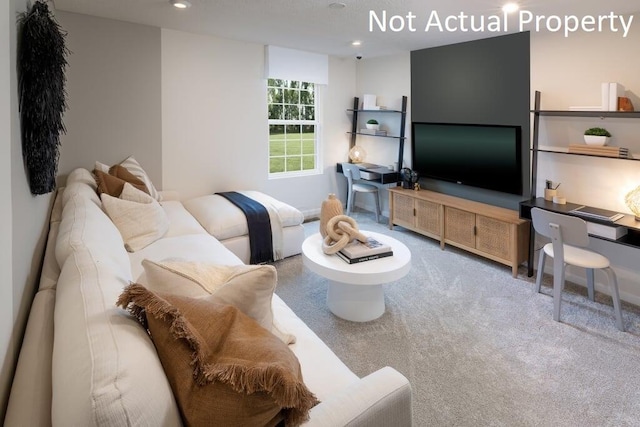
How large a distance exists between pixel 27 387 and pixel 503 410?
2031mm

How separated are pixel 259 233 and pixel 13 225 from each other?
8.32 ft

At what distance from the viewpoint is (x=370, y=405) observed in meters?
1.12

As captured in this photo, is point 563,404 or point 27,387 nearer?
point 27,387

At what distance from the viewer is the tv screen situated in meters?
3.96

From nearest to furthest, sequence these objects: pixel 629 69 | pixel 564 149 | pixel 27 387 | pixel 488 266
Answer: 1. pixel 27 387
2. pixel 629 69
3. pixel 564 149
4. pixel 488 266

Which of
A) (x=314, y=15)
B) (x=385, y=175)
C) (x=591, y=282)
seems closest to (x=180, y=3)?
(x=314, y=15)

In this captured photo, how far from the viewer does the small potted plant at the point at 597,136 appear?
10.3ft

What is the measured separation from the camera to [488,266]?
3.90m

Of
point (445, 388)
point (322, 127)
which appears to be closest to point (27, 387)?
point (445, 388)

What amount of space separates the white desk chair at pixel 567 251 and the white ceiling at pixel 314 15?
1.61 m

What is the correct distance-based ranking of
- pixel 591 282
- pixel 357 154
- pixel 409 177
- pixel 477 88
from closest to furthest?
pixel 591 282 → pixel 477 88 → pixel 409 177 → pixel 357 154

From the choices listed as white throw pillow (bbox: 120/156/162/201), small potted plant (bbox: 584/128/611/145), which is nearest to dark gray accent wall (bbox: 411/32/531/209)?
small potted plant (bbox: 584/128/611/145)

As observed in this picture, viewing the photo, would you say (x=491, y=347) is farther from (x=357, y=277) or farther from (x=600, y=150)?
(x=600, y=150)

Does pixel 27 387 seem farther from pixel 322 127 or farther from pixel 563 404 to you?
pixel 322 127
